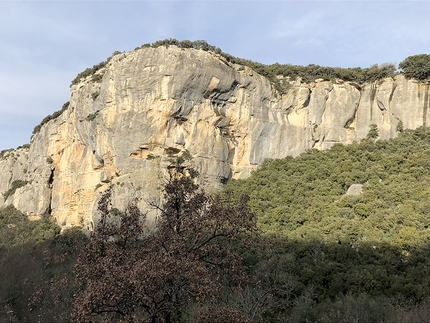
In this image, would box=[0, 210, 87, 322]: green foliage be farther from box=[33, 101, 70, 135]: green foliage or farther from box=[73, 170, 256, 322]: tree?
box=[33, 101, 70, 135]: green foliage

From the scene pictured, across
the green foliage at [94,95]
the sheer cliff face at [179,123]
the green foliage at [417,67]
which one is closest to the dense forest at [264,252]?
the sheer cliff face at [179,123]

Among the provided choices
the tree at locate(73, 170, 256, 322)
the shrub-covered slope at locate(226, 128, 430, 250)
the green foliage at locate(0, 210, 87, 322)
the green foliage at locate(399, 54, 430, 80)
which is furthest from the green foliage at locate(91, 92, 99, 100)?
the green foliage at locate(399, 54, 430, 80)

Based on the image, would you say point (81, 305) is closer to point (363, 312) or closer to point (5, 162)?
point (363, 312)

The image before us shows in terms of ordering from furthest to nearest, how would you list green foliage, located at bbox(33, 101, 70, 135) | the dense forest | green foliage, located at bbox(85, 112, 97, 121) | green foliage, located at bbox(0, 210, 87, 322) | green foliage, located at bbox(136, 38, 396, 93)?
green foliage, located at bbox(33, 101, 70, 135) < green foliage, located at bbox(136, 38, 396, 93) < green foliage, located at bbox(85, 112, 97, 121) < green foliage, located at bbox(0, 210, 87, 322) < the dense forest

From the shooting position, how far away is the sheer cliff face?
114ft

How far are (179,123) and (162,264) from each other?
28807 millimetres

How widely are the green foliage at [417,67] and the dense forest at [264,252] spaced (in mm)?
6120

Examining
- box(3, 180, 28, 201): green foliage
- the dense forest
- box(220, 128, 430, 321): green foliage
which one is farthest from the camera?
box(3, 180, 28, 201): green foliage

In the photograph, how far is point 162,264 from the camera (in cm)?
762

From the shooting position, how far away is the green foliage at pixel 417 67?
4016 centimetres

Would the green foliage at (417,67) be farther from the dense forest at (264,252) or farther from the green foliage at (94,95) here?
the green foliage at (94,95)

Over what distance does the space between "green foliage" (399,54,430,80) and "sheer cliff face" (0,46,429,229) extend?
A: 86cm

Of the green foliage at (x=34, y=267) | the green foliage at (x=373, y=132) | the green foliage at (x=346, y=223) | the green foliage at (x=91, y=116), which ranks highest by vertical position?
the green foliage at (x=91, y=116)

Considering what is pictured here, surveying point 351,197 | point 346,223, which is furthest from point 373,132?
point 346,223
